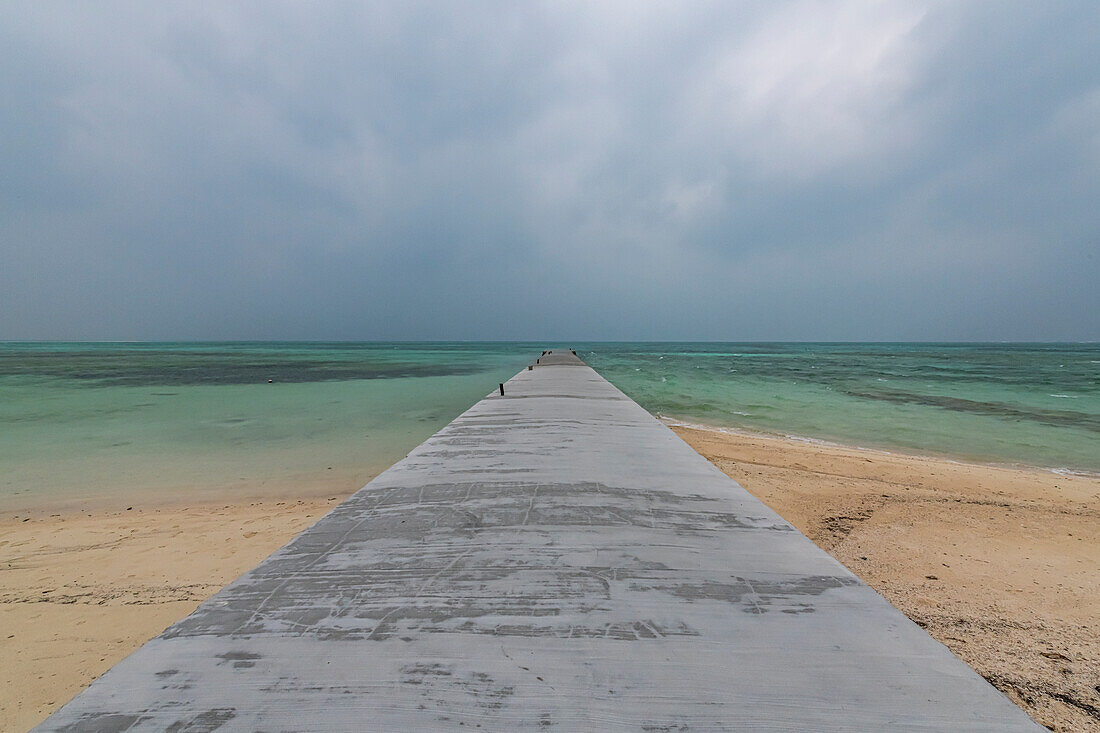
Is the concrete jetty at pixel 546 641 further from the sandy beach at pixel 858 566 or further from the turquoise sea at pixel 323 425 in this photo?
the turquoise sea at pixel 323 425

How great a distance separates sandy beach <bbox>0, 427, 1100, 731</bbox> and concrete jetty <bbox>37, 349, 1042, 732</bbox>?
1.67 metres

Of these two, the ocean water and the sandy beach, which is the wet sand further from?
the ocean water

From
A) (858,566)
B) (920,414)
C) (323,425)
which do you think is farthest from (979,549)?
(323,425)

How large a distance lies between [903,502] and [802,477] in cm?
123

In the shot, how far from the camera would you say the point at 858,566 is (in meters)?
3.61

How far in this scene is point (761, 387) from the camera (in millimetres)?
19703

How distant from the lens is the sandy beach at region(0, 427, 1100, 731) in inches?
95.9

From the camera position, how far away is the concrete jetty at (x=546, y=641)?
1.06m

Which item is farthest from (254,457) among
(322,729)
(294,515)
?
(322,729)

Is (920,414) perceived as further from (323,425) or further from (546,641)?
(323,425)

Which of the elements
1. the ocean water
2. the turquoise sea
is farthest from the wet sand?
the turquoise sea

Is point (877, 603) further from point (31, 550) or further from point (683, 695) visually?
point (31, 550)

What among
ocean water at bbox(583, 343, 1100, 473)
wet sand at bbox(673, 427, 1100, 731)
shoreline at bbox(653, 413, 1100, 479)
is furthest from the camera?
ocean water at bbox(583, 343, 1100, 473)

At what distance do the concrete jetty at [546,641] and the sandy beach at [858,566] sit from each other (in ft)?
5.47
